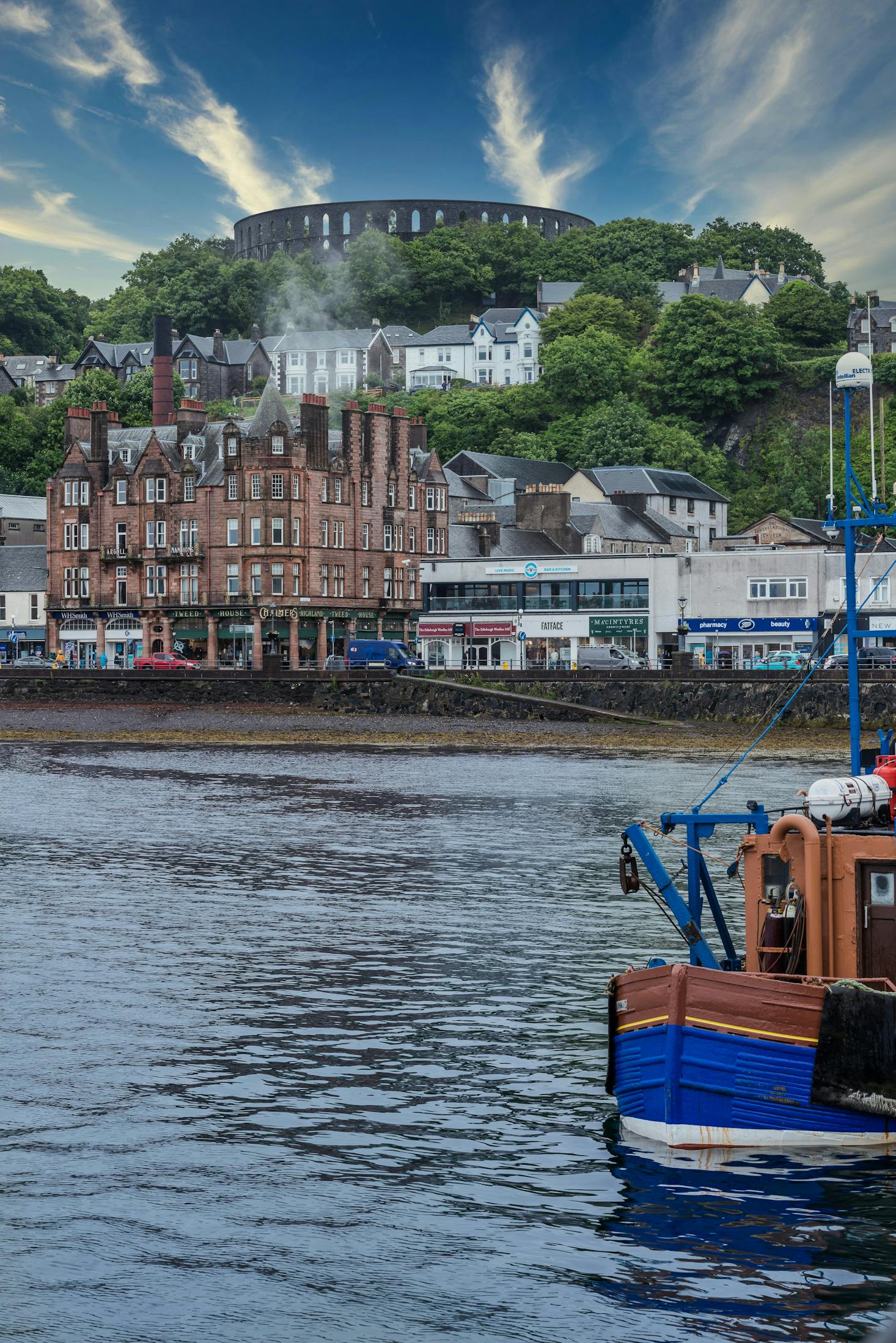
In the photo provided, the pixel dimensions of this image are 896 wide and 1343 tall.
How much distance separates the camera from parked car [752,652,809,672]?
90812 millimetres

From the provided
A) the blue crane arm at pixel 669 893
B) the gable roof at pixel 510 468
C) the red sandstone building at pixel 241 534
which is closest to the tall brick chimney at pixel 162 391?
the red sandstone building at pixel 241 534

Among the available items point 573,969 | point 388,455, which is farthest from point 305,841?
point 388,455

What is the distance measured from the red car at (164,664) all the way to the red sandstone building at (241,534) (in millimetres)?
3636

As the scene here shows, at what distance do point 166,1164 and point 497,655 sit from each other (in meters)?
98.8

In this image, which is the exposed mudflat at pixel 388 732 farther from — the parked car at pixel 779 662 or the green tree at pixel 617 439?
the green tree at pixel 617 439

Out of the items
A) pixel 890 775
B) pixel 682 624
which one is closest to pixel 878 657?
pixel 682 624

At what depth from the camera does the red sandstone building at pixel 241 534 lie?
377 feet

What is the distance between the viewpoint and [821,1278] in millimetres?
14859

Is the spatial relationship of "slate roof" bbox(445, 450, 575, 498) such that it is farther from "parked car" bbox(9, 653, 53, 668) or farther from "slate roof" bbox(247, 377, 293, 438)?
"parked car" bbox(9, 653, 53, 668)

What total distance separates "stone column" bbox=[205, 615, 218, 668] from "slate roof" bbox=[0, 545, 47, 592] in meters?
27.1

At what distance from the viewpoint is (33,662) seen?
122 meters

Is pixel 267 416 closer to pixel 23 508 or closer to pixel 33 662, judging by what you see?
pixel 33 662

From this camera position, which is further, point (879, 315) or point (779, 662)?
point (879, 315)

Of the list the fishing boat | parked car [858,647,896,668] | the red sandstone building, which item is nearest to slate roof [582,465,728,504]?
the red sandstone building
